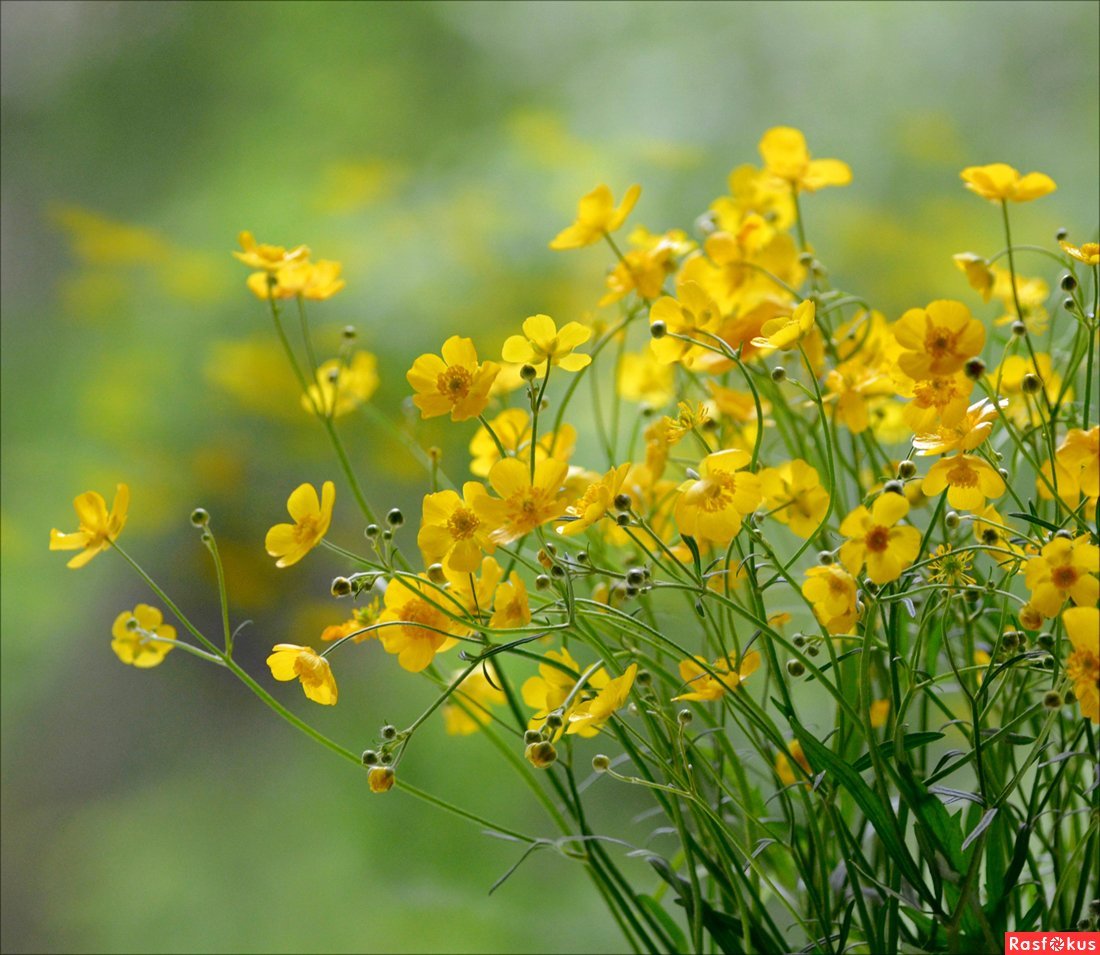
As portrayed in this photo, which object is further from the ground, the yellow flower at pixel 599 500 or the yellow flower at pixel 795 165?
the yellow flower at pixel 795 165

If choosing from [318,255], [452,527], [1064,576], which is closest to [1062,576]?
[1064,576]

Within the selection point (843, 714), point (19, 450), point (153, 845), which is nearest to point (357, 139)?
point (19, 450)

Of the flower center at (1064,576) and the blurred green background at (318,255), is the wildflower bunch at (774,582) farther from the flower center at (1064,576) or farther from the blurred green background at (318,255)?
the blurred green background at (318,255)

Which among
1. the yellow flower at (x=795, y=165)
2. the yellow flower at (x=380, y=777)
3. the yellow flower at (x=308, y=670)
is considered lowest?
the yellow flower at (x=380, y=777)

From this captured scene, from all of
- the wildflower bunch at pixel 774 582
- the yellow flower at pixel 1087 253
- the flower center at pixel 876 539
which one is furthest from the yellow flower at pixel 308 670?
the yellow flower at pixel 1087 253

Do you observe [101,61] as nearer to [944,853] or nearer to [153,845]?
[153,845]

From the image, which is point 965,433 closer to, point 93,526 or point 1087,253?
point 1087,253

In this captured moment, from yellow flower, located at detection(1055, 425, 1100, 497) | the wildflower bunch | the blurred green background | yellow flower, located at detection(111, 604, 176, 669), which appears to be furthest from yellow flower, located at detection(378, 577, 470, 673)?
the blurred green background
